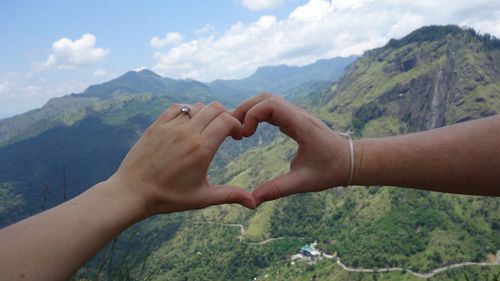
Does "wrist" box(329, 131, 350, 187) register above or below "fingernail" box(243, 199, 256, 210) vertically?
above

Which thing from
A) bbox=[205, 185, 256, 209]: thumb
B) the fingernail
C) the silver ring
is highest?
the silver ring

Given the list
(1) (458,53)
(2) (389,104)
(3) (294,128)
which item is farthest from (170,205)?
(1) (458,53)

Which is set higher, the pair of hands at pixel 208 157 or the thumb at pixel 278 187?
the pair of hands at pixel 208 157

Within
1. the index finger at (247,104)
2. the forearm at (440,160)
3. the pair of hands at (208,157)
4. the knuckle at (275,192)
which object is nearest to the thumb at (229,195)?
the pair of hands at (208,157)

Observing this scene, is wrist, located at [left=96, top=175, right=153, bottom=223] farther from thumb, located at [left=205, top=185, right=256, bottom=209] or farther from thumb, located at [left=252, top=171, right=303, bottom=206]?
thumb, located at [left=252, top=171, right=303, bottom=206]

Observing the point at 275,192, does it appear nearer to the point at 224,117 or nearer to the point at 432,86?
the point at 224,117

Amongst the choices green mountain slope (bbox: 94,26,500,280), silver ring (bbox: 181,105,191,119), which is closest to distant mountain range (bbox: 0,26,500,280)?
green mountain slope (bbox: 94,26,500,280)

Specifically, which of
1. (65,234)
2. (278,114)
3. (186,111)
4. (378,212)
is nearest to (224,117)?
(186,111)

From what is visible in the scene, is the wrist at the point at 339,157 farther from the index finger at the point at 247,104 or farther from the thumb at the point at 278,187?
the index finger at the point at 247,104
